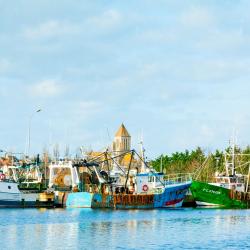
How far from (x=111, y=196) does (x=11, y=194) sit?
39.4ft

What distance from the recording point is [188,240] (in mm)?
64438

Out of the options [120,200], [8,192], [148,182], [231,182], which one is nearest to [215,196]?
[231,182]

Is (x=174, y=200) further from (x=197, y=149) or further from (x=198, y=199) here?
(x=197, y=149)

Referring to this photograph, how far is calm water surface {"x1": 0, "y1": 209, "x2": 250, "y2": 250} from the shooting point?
6059cm

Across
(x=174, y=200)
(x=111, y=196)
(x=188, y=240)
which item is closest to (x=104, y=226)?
(x=188, y=240)

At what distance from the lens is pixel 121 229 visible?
235ft

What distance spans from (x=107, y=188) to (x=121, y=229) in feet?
97.5

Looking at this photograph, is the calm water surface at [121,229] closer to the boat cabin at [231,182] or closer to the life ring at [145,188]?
the life ring at [145,188]

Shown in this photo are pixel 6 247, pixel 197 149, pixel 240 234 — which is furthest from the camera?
pixel 197 149

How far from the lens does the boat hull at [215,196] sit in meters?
110

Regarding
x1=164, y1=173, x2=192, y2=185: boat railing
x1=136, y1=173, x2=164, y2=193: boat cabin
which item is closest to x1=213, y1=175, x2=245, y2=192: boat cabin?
x1=164, y1=173, x2=192, y2=185: boat railing

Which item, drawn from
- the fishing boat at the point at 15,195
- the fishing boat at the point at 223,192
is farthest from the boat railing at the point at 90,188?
the fishing boat at the point at 223,192

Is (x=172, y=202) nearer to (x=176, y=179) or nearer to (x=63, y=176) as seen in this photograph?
(x=63, y=176)

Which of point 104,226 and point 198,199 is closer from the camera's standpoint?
point 104,226
